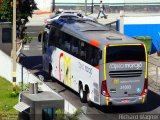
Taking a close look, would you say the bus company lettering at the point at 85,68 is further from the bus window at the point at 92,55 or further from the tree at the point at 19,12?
the tree at the point at 19,12

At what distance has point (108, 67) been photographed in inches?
945

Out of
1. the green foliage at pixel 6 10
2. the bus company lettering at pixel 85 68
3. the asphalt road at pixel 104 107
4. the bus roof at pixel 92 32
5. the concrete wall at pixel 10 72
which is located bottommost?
the asphalt road at pixel 104 107

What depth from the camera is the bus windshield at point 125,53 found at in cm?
2403

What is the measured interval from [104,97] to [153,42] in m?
14.9

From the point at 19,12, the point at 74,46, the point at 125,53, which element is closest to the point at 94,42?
the point at 125,53

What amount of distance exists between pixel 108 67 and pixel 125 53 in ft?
3.32

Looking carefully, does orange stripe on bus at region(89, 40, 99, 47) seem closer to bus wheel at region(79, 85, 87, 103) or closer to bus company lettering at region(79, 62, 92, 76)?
bus company lettering at region(79, 62, 92, 76)

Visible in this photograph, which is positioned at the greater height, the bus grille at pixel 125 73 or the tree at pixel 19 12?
the tree at pixel 19 12

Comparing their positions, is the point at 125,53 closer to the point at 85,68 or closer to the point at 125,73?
the point at 125,73

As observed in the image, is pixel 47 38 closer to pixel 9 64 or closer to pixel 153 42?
pixel 9 64

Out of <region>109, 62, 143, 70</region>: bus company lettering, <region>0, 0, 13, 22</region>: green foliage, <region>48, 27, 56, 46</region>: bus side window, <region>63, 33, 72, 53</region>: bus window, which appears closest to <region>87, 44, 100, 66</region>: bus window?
<region>109, 62, 143, 70</region>: bus company lettering

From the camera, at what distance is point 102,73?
24.0 meters

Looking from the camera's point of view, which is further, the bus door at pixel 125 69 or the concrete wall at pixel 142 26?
the concrete wall at pixel 142 26

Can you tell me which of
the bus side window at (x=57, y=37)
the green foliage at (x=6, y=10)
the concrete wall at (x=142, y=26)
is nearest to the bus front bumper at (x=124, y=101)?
the bus side window at (x=57, y=37)
